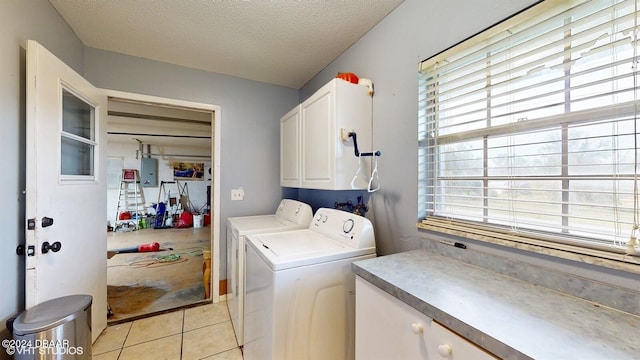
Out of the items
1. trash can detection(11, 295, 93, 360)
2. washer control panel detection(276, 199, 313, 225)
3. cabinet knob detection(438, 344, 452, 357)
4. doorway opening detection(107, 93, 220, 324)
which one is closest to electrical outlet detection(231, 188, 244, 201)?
doorway opening detection(107, 93, 220, 324)

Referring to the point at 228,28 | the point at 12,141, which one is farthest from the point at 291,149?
the point at 12,141

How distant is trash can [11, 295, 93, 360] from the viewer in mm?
1124

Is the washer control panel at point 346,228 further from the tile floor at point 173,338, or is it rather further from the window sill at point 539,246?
the tile floor at point 173,338

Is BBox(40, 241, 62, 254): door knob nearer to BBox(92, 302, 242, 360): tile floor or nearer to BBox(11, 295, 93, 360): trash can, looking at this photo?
BBox(11, 295, 93, 360): trash can

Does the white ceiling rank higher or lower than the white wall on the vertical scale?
higher

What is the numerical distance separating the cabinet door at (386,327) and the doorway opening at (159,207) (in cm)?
196

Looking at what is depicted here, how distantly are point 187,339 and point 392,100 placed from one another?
7.96 ft

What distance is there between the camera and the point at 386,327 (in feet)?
3.12

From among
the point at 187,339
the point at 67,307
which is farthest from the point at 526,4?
the point at 187,339

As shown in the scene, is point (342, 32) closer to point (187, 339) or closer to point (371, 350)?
point (371, 350)

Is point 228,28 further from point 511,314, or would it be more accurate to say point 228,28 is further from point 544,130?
point 511,314

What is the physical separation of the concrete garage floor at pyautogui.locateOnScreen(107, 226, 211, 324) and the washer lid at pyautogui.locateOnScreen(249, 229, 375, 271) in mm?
1523

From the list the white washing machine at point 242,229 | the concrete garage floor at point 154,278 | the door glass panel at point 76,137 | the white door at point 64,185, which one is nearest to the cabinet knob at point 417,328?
the white washing machine at point 242,229

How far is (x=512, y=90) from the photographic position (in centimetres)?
103
